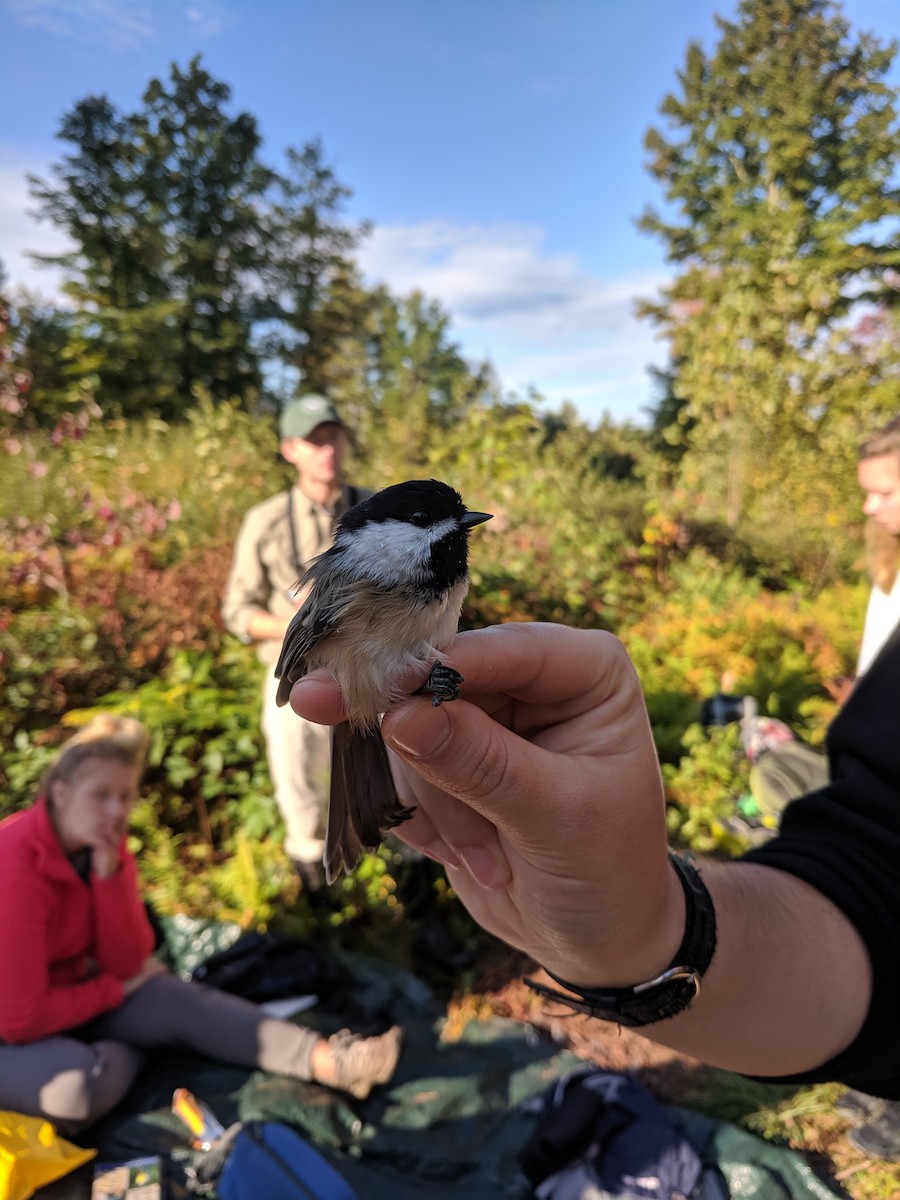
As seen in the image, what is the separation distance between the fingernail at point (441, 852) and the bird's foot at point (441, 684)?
1.17 ft

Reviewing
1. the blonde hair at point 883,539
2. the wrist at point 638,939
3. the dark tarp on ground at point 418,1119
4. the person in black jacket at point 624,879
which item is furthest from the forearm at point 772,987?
the blonde hair at point 883,539

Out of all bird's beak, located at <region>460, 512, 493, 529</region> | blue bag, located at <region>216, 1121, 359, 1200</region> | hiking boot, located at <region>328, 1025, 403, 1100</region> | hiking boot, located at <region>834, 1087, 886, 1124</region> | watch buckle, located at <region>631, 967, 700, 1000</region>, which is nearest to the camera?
watch buckle, located at <region>631, 967, 700, 1000</region>

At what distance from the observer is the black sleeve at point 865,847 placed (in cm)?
135

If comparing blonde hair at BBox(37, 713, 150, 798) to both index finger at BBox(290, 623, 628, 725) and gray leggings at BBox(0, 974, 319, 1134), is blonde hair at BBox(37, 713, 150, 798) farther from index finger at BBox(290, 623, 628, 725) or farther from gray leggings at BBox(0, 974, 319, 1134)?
index finger at BBox(290, 623, 628, 725)

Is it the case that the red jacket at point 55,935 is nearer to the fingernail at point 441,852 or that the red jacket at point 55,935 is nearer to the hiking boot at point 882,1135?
the fingernail at point 441,852

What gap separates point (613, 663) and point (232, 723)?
3508 mm

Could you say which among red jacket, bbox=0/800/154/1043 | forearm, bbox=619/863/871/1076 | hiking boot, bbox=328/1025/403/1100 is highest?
forearm, bbox=619/863/871/1076

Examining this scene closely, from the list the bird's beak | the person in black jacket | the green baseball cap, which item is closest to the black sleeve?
the person in black jacket

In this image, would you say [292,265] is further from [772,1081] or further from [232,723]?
[772,1081]

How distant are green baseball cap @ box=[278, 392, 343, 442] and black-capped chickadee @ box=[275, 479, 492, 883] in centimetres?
231

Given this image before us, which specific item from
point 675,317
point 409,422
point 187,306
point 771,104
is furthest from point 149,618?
point 187,306

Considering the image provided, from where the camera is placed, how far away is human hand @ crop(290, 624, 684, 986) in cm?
Answer: 105

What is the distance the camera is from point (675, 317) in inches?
467

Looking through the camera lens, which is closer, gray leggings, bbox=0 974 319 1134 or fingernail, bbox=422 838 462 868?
fingernail, bbox=422 838 462 868
